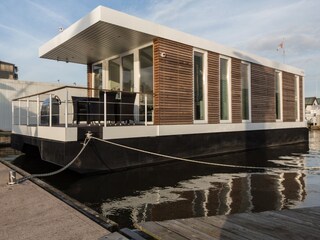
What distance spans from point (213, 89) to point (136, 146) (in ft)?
12.7

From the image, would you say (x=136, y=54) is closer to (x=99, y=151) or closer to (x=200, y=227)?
(x=99, y=151)

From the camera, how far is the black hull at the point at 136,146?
7.14 m

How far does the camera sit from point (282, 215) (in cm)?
396

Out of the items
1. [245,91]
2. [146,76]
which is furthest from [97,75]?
[245,91]

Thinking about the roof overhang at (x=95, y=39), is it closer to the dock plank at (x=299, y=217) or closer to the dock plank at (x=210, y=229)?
the dock plank at (x=210, y=229)

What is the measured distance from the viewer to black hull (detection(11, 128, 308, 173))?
7.14 m

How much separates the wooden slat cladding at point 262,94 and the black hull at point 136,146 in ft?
2.57

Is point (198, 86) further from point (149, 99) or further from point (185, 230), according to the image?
point (185, 230)

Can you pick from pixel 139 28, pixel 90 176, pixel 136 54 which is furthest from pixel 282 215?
pixel 136 54

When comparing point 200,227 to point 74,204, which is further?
point 74,204

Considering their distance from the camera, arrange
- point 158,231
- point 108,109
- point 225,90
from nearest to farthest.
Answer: point 158,231 < point 108,109 < point 225,90

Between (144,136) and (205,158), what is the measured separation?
2.57 m

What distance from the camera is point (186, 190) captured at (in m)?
6.01

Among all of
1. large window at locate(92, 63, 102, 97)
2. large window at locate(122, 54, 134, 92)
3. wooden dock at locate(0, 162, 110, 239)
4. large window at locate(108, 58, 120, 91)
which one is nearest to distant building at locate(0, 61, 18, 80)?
large window at locate(92, 63, 102, 97)
